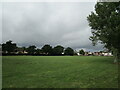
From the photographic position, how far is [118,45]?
22.6ft

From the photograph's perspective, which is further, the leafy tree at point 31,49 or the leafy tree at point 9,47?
the leafy tree at point 31,49

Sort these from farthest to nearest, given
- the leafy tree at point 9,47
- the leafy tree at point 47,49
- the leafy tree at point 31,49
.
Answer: the leafy tree at point 47,49, the leafy tree at point 31,49, the leafy tree at point 9,47

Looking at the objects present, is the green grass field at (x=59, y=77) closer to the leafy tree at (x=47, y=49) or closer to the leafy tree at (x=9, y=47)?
the leafy tree at (x=9, y=47)

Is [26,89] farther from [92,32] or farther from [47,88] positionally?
[92,32]

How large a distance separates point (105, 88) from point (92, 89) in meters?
0.77

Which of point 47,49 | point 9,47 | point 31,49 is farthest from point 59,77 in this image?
point 31,49

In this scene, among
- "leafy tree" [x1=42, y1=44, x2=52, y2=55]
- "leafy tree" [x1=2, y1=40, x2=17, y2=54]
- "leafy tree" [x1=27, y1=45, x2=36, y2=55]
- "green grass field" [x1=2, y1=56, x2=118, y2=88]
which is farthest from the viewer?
"leafy tree" [x1=42, y1=44, x2=52, y2=55]

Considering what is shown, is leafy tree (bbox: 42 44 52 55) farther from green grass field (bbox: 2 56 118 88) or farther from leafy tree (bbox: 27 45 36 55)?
green grass field (bbox: 2 56 118 88)

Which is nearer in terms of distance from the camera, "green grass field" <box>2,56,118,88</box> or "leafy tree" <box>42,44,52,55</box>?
"green grass field" <box>2,56,118,88</box>

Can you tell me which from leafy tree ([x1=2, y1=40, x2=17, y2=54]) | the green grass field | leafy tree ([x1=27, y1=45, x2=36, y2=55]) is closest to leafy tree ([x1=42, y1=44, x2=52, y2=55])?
leafy tree ([x1=27, y1=45, x2=36, y2=55])

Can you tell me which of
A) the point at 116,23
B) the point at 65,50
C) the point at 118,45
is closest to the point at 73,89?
the point at 118,45

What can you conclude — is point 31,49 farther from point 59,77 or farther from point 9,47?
point 59,77

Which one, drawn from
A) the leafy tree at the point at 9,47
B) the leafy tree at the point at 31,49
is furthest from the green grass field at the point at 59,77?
the leafy tree at the point at 31,49

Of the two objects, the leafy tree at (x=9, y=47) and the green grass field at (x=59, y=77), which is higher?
the leafy tree at (x=9, y=47)
